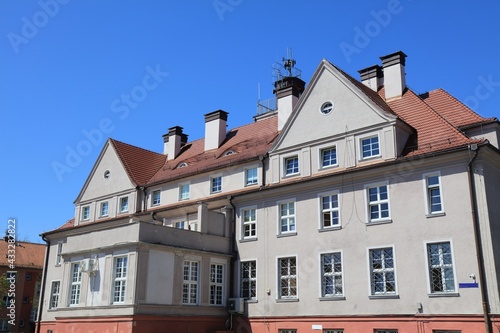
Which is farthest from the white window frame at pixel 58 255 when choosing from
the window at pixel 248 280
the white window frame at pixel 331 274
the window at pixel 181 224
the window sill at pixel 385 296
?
the window sill at pixel 385 296

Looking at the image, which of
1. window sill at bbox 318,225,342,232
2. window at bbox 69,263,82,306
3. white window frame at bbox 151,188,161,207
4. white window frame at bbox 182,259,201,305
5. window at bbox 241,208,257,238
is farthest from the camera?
white window frame at bbox 151,188,161,207

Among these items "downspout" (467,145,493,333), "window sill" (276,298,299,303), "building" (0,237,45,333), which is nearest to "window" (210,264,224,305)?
"window sill" (276,298,299,303)

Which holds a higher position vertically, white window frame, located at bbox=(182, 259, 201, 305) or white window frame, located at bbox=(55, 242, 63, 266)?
white window frame, located at bbox=(55, 242, 63, 266)

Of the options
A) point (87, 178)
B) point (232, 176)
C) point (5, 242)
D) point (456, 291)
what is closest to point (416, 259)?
point (456, 291)

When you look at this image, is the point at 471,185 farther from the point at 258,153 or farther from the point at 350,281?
the point at 258,153

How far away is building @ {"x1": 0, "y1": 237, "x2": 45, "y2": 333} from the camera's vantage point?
56.7m

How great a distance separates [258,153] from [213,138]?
7.22 meters

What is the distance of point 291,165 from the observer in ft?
92.4

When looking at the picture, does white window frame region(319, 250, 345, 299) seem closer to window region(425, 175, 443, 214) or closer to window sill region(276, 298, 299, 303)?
window sill region(276, 298, 299, 303)

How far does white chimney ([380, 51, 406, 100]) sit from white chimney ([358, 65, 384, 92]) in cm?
140

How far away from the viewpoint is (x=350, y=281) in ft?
77.7

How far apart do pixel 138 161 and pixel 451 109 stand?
2387 centimetres

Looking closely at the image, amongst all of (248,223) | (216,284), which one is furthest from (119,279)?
(248,223)

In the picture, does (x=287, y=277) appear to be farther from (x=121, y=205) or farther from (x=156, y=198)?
(x=121, y=205)
